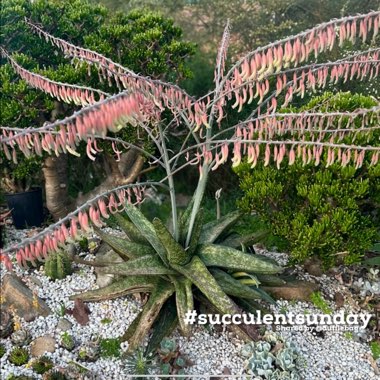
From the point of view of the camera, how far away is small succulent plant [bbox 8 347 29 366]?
139 inches

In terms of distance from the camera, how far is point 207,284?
11.6 ft

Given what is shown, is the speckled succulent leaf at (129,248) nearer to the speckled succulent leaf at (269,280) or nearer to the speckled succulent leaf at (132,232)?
the speckled succulent leaf at (132,232)

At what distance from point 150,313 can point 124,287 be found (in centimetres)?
34

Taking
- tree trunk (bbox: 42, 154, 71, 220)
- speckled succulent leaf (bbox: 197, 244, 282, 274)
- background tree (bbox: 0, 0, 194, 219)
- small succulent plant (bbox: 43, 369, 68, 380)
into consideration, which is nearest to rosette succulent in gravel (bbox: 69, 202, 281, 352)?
speckled succulent leaf (bbox: 197, 244, 282, 274)

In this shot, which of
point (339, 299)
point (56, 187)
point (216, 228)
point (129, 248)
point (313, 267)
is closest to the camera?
point (129, 248)

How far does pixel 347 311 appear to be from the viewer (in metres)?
4.34

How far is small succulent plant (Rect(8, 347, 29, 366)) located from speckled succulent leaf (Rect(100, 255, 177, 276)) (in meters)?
0.88

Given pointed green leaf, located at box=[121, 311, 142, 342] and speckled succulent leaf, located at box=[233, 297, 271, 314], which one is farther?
speckled succulent leaf, located at box=[233, 297, 271, 314]

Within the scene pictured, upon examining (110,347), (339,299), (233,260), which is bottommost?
(339,299)

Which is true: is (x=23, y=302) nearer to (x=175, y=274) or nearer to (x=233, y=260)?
(x=175, y=274)

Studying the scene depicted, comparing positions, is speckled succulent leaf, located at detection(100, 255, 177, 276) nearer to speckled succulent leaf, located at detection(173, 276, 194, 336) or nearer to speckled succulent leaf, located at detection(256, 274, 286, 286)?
speckled succulent leaf, located at detection(173, 276, 194, 336)

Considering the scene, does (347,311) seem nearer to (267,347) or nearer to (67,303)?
(267,347)

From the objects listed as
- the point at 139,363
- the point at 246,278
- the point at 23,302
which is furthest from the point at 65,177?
the point at 139,363

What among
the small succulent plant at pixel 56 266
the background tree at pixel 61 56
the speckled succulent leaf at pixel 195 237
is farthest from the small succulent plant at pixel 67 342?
the background tree at pixel 61 56
